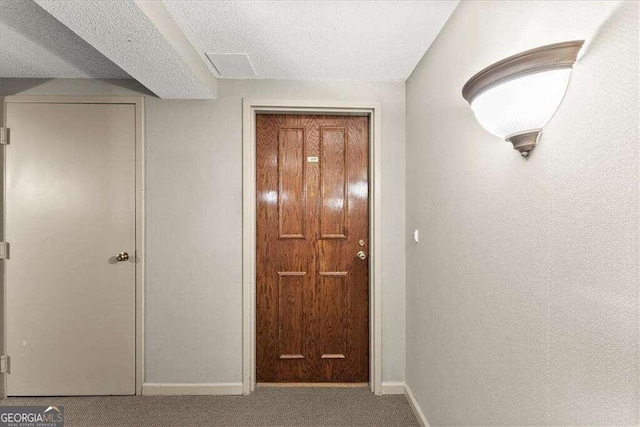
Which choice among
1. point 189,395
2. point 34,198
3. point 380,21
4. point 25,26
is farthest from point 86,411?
point 380,21

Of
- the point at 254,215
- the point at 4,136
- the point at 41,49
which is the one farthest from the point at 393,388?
the point at 4,136

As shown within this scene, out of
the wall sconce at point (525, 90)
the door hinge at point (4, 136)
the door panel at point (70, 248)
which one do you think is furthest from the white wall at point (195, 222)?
the wall sconce at point (525, 90)

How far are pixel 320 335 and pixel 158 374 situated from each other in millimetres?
1199

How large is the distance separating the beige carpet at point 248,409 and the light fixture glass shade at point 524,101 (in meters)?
1.93

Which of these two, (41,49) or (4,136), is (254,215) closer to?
(41,49)

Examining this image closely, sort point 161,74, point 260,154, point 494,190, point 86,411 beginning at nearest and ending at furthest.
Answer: point 494,190 → point 161,74 → point 86,411 → point 260,154

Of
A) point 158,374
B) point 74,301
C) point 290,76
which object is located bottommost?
point 158,374

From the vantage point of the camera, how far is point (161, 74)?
1947mm

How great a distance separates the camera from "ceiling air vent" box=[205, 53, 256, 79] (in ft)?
6.75

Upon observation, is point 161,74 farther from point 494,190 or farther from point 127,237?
point 494,190

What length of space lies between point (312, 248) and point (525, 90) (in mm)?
1874

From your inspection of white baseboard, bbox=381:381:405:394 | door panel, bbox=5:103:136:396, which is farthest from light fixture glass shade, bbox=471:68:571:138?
door panel, bbox=5:103:136:396

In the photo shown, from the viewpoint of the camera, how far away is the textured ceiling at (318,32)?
1.58 metres

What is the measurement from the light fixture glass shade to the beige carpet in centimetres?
193
